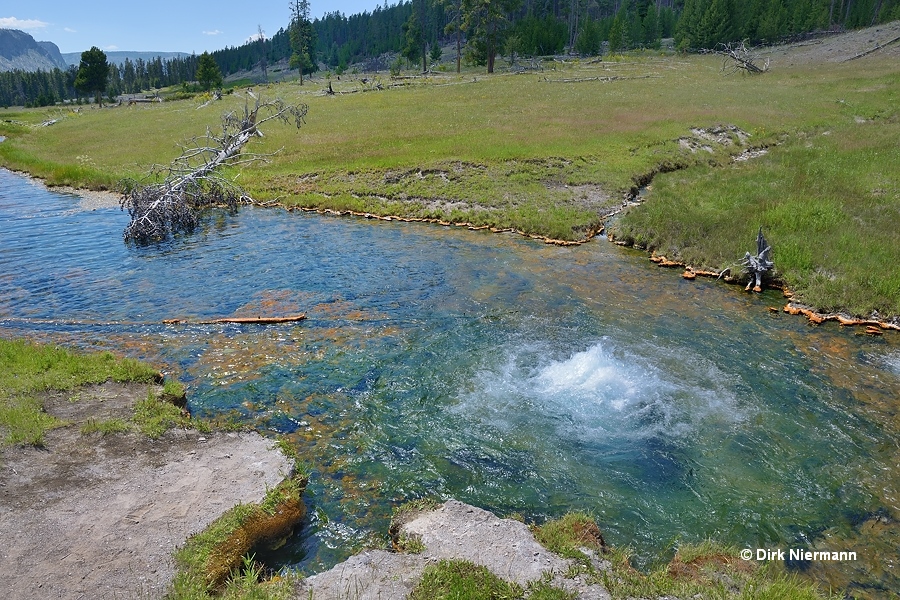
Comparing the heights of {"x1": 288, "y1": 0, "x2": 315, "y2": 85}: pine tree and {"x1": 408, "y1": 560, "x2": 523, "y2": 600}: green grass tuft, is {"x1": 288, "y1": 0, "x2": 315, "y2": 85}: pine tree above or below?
above

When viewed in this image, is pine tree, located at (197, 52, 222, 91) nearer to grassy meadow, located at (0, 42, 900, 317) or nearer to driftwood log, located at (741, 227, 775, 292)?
grassy meadow, located at (0, 42, 900, 317)

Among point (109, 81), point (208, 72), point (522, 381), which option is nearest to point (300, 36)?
point (208, 72)

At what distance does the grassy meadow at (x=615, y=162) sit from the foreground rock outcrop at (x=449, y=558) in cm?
1489

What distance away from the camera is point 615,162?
1362 inches

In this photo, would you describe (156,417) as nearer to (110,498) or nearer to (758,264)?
(110,498)

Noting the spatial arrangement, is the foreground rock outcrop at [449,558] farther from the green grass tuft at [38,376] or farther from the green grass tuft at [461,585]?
the green grass tuft at [38,376]

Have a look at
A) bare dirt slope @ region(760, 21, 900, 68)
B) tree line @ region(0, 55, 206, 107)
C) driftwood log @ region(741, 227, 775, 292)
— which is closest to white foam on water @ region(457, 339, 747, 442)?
driftwood log @ region(741, 227, 775, 292)

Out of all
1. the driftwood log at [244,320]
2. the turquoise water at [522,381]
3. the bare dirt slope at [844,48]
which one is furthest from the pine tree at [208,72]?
the driftwood log at [244,320]

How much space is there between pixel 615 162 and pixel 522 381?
2540 centimetres

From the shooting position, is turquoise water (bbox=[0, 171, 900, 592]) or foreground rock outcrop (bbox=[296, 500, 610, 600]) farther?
turquoise water (bbox=[0, 171, 900, 592])

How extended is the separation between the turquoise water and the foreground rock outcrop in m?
0.85

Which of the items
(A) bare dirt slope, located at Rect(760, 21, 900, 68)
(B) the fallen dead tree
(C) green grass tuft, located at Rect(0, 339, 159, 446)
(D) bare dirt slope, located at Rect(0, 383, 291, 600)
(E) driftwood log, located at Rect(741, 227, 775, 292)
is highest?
(A) bare dirt slope, located at Rect(760, 21, 900, 68)

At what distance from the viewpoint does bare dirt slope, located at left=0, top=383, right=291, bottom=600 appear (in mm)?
7383

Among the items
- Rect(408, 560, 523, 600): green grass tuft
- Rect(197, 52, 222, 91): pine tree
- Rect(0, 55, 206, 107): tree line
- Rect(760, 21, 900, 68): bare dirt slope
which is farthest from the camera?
Rect(0, 55, 206, 107): tree line
